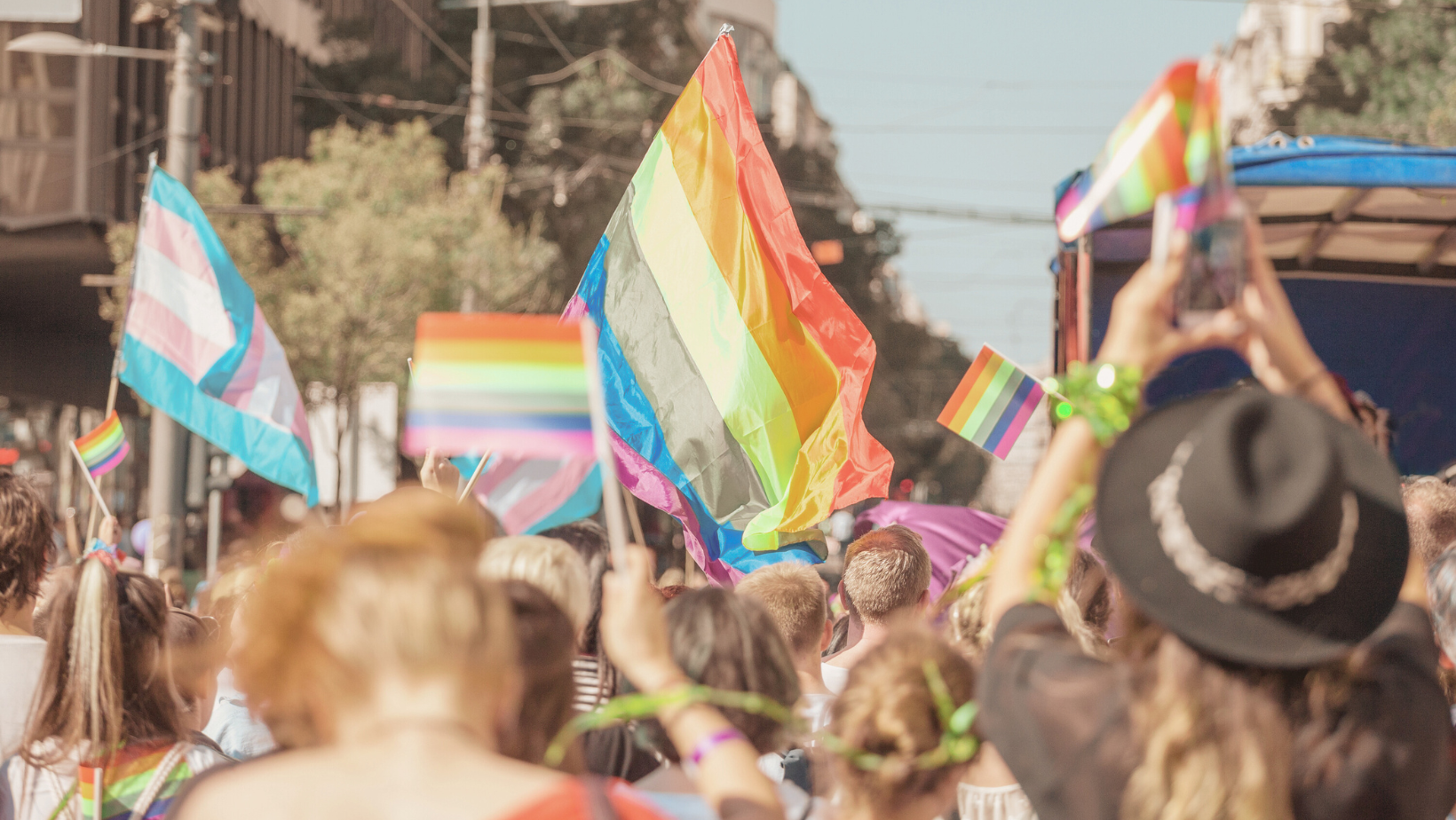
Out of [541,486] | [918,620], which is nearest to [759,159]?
[541,486]

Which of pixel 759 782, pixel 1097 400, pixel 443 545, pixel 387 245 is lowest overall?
pixel 387 245

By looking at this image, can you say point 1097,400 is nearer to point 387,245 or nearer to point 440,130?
point 387,245

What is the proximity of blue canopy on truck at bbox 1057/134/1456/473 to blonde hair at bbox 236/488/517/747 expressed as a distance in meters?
6.46

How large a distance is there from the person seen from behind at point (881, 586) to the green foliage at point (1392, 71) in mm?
18544

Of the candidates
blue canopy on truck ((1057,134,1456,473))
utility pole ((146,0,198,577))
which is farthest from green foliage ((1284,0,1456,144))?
utility pole ((146,0,198,577))

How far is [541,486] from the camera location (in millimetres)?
3143

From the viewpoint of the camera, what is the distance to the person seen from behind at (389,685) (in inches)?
66.7

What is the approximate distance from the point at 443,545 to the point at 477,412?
0.59m

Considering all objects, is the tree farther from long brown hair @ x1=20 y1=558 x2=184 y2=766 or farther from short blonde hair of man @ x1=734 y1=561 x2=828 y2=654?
long brown hair @ x1=20 y1=558 x2=184 y2=766

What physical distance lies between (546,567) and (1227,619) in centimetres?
143

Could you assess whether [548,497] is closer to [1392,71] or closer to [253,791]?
[253,791]

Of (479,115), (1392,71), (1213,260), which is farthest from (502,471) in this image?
→ (1392,71)

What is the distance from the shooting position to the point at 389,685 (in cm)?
175

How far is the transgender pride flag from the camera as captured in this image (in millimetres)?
7008
